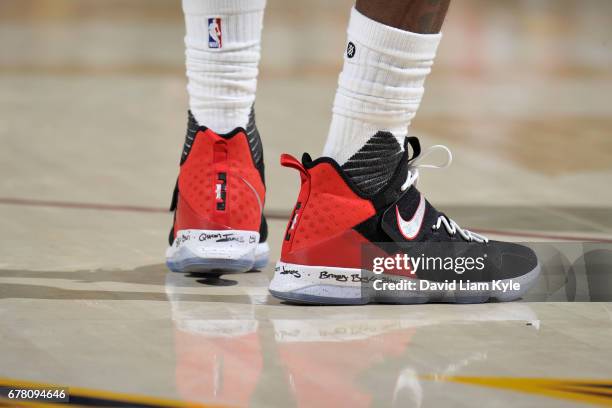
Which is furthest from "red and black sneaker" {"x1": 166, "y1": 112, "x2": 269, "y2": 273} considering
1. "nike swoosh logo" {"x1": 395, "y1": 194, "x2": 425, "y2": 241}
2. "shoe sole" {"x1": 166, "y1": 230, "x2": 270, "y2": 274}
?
"nike swoosh logo" {"x1": 395, "y1": 194, "x2": 425, "y2": 241}

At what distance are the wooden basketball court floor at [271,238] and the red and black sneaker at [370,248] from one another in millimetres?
32

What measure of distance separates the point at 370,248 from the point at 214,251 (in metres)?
0.26

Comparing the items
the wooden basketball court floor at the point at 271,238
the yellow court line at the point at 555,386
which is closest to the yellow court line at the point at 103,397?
the wooden basketball court floor at the point at 271,238

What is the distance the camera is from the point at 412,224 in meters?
1.67

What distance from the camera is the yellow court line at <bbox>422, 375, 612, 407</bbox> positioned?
1.25 metres

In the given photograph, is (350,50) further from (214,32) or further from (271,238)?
(271,238)

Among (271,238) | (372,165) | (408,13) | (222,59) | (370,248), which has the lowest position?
(271,238)

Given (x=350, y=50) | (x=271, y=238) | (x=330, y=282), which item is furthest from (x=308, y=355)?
(x=271, y=238)

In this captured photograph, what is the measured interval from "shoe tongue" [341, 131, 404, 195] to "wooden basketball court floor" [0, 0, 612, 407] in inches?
6.8

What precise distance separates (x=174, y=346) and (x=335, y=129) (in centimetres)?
43

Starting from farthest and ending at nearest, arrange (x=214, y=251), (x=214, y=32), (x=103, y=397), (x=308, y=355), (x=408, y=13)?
(x=214, y=32), (x=214, y=251), (x=408, y=13), (x=308, y=355), (x=103, y=397)

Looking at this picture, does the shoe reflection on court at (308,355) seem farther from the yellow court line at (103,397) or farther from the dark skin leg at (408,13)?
the dark skin leg at (408,13)

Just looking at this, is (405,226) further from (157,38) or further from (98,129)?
(157,38)

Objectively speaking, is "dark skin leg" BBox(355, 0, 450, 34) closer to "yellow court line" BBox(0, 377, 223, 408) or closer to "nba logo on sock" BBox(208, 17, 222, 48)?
"nba logo on sock" BBox(208, 17, 222, 48)
